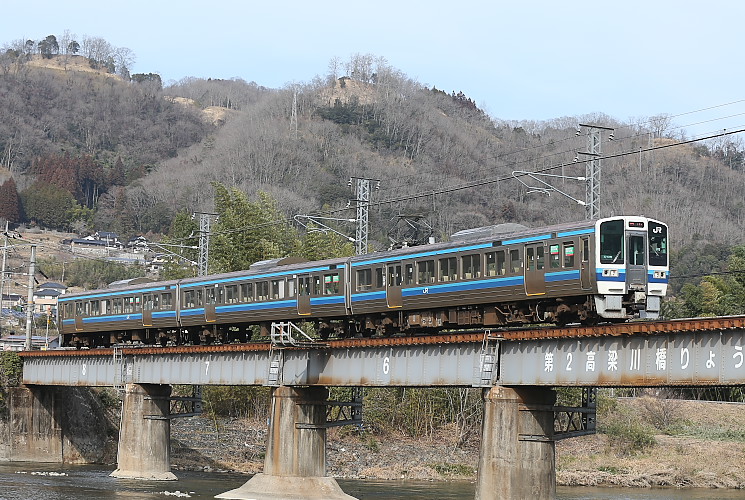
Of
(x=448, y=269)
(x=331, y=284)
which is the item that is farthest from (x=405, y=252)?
(x=331, y=284)

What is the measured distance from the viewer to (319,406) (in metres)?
43.3

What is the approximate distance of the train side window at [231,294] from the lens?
49188 mm

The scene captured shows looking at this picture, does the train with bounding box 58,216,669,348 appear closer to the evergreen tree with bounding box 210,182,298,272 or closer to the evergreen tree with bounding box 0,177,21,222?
the evergreen tree with bounding box 210,182,298,272

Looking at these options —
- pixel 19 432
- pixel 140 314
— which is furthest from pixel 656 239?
pixel 19 432

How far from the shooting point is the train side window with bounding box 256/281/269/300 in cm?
4734

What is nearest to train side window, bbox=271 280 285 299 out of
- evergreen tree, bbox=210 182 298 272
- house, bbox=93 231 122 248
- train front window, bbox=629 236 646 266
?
train front window, bbox=629 236 646 266

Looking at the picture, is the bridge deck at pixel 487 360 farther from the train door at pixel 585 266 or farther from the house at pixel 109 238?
the house at pixel 109 238

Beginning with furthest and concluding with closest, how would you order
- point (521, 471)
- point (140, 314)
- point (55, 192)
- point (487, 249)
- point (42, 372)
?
1. point (55, 192)
2. point (42, 372)
3. point (140, 314)
4. point (487, 249)
5. point (521, 471)

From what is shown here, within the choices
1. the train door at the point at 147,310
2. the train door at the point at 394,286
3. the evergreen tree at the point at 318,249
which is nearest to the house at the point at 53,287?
the evergreen tree at the point at 318,249

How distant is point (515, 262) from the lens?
35.6 meters

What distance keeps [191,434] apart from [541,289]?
38145 millimetres

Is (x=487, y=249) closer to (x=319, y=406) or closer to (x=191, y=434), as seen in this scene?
(x=319, y=406)

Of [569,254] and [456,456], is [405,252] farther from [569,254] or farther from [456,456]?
[456,456]

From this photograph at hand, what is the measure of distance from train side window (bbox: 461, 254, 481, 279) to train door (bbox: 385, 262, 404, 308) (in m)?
3.45
